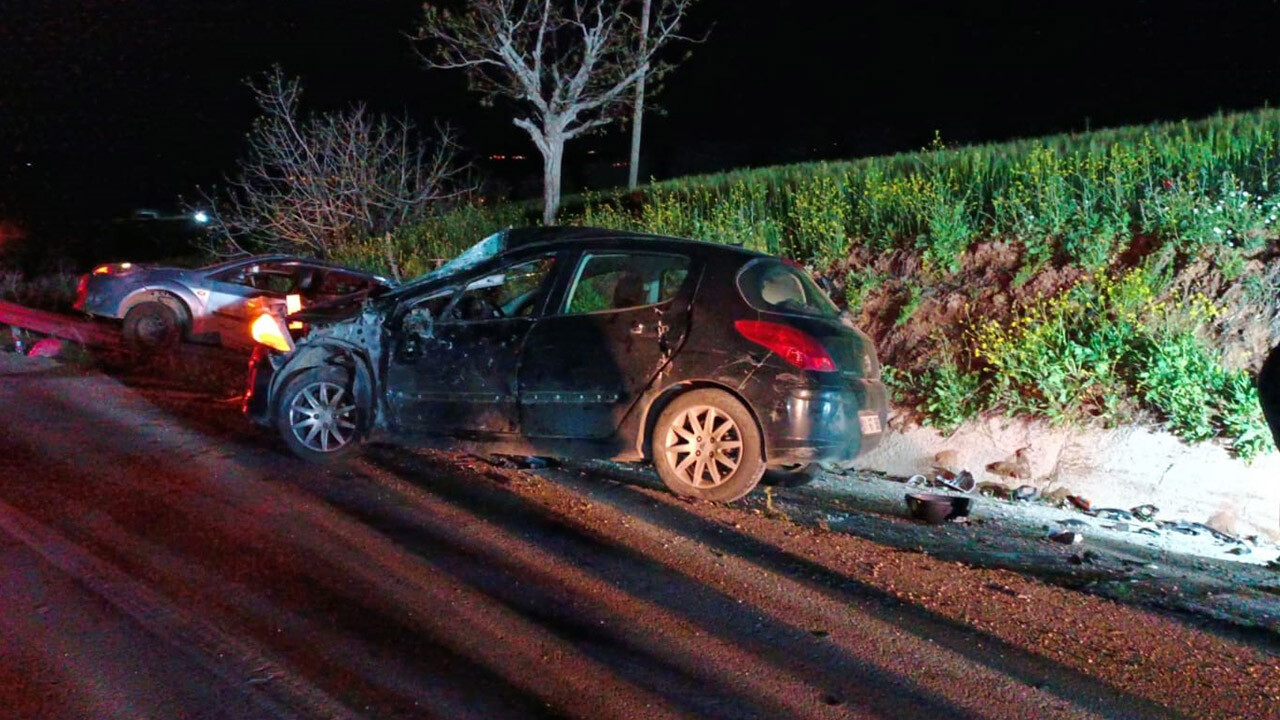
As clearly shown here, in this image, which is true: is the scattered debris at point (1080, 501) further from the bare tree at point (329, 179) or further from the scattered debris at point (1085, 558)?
the bare tree at point (329, 179)

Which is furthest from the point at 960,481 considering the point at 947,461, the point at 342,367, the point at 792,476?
the point at 342,367

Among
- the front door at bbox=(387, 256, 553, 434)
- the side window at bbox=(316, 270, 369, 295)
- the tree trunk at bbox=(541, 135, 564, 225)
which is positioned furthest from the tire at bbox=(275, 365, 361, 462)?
the tree trunk at bbox=(541, 135, 564, 225)

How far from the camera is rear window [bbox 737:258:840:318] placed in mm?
6828

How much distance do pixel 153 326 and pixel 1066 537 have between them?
10142 mm

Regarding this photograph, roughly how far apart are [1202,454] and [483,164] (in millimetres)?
27718

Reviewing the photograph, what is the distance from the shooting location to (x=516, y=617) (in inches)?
194

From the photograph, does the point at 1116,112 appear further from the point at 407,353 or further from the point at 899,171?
the point at 407,353

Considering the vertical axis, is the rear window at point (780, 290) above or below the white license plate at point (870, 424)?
above

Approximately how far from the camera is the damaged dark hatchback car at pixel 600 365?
263 inches

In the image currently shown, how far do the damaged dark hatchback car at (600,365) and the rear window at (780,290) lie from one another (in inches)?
0.4

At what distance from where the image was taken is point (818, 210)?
37.7ft

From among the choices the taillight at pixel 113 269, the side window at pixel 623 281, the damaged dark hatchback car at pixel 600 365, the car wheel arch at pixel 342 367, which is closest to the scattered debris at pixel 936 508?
the damaged dark hatchback car at pixel 600 365

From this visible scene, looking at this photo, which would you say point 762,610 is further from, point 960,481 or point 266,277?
point 266,277

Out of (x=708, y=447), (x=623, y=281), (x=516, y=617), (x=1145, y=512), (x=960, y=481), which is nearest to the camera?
(x=516, y=617)
